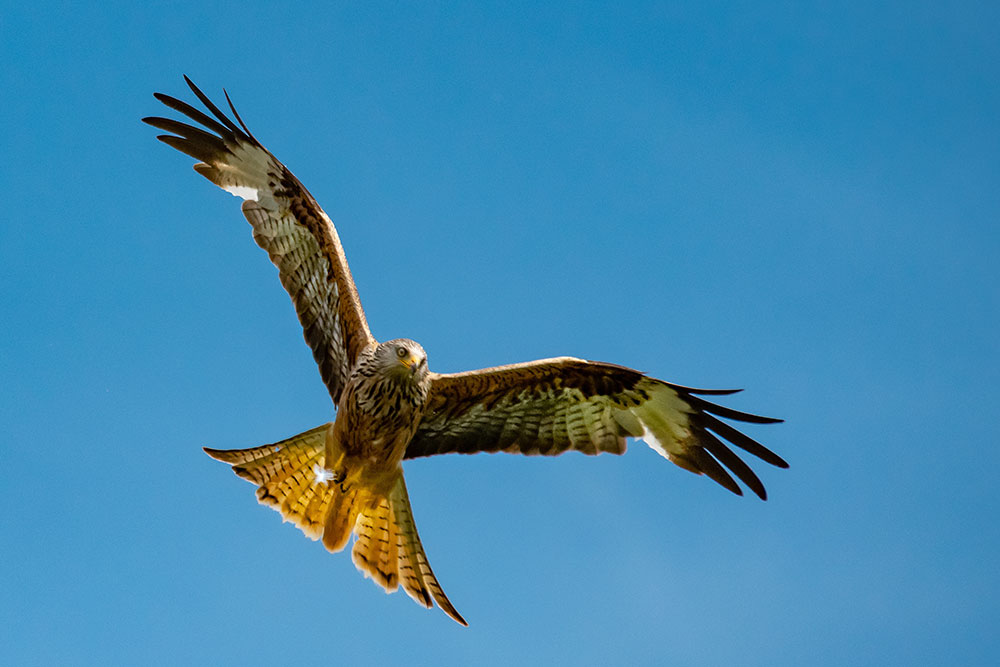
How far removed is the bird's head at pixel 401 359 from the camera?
6.33m

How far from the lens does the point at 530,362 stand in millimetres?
6816

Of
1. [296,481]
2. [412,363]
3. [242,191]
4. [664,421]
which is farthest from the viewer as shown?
[242,191]

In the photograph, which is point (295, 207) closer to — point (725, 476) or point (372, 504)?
point (372, 504)

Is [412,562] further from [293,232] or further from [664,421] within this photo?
[293,232]

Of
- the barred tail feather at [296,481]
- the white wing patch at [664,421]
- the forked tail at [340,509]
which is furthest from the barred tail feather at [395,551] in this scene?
the white wing patch at [664,421]

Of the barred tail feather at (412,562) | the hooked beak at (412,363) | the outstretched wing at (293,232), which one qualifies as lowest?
the barred tail feather at (412,562)

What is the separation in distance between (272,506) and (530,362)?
2137mm

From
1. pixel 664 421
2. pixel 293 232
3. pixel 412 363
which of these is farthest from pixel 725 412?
pixel 293 232

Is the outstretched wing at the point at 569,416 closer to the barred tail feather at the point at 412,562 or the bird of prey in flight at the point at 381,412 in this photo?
the bird of prey in flight at the point at 381,412

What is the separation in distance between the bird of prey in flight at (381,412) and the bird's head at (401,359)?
0.03ft

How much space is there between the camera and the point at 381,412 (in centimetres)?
645

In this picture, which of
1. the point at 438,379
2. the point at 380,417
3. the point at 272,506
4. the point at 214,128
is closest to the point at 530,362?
the point at 438,379

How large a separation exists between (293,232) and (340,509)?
2119 millimetres

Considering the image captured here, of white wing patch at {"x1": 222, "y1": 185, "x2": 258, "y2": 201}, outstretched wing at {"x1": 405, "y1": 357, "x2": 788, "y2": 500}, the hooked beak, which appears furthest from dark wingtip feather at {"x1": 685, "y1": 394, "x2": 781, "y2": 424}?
white wing patch at {"x1": 222, "y1": 185, "x2": 258, "y2": 201}
